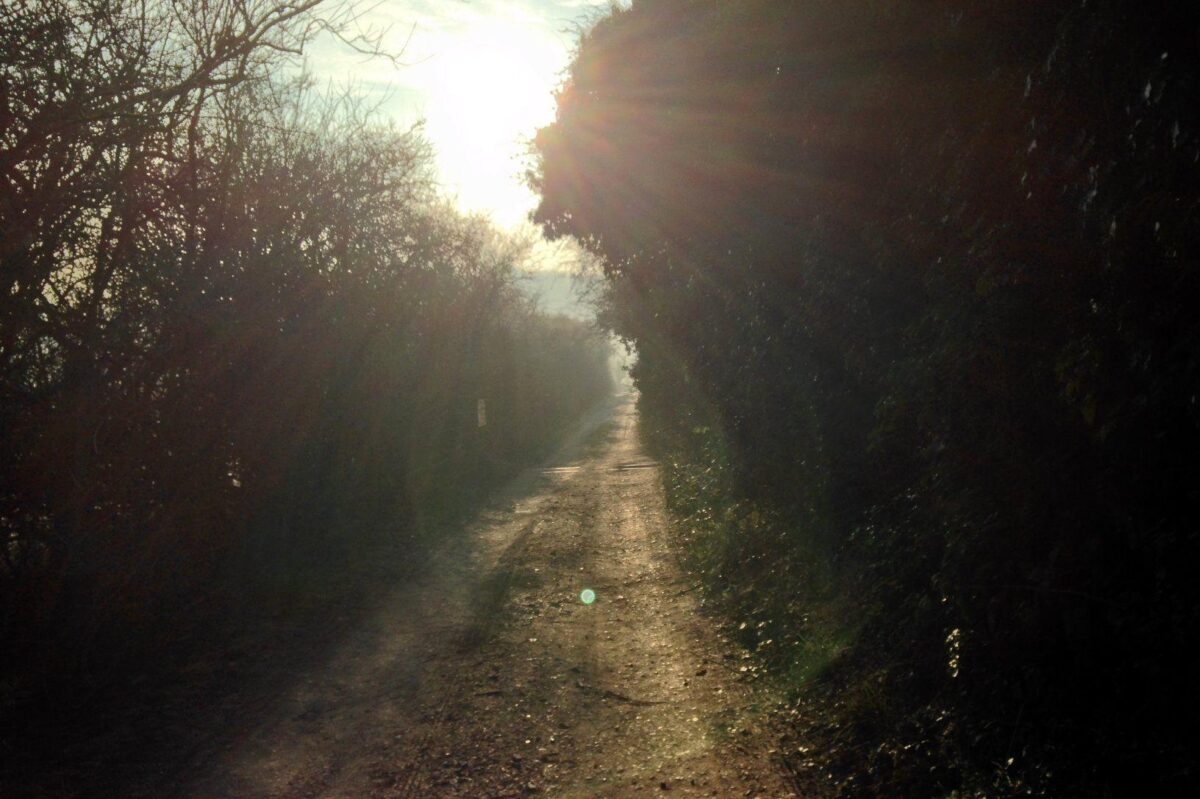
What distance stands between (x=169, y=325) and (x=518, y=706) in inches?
201

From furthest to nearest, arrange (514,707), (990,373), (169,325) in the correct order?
(169,325), (514,707), (990,373)

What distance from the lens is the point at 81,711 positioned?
6.68 meters

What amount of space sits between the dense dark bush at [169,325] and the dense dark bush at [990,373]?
4.68m

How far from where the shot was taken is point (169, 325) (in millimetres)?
8773

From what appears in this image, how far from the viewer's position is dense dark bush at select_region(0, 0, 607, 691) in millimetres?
6625

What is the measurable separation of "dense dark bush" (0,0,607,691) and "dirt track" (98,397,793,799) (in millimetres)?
2067

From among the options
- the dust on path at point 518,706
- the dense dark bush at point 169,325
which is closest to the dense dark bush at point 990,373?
the dust on path at point 518,706

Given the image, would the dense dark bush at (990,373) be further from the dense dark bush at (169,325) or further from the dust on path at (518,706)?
the dense dark bush at (169,325)

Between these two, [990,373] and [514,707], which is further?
[514,707]

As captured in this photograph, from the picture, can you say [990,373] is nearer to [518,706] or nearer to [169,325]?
[518,706]

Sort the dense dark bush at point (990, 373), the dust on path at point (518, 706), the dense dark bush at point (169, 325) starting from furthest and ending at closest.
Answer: the dense dark bush at point (169, 325)
the dust on path at point (518, 706)
the dense dark bush at point (990, 373)

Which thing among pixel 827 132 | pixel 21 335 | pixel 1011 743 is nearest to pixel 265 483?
pixel 21 335

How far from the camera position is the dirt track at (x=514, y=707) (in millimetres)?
5367

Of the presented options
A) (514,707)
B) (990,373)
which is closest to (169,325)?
(514,707)
